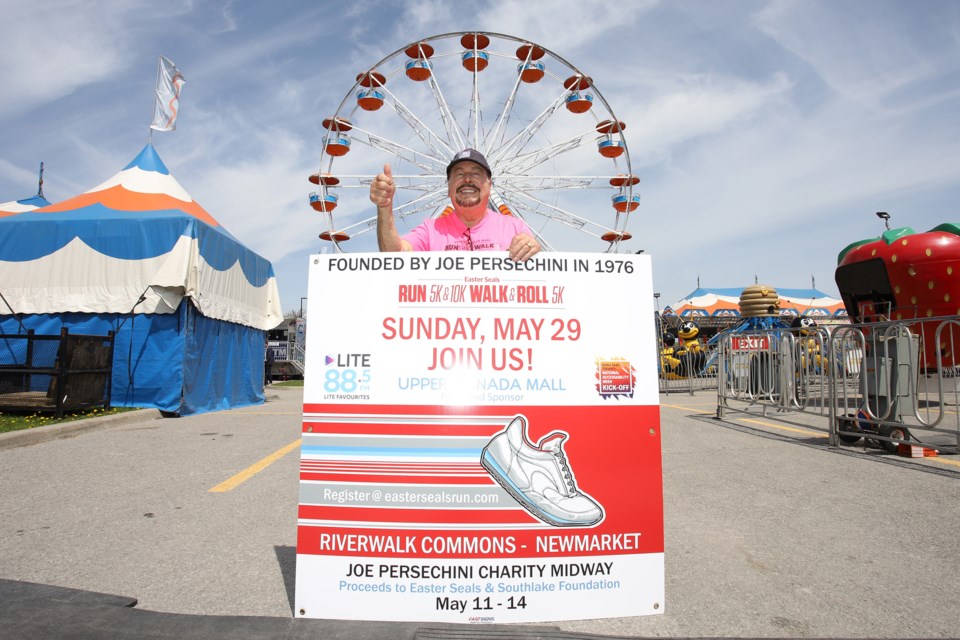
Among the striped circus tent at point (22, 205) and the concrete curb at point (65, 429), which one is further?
the striped circus tent at point (22, 205)

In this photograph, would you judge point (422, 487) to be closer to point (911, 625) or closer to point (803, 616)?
A: point (803, 616)

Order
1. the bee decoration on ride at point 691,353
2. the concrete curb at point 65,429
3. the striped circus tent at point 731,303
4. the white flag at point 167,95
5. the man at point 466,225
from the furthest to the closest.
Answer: the striped circus tent at point 731,303 < the bee decoration on ride at point 691,353 < the white flag at point 167,95 < the concrete curb at point 65,429 < the man at point 466,225

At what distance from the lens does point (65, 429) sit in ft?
22.0

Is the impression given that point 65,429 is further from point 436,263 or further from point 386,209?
point 436,263

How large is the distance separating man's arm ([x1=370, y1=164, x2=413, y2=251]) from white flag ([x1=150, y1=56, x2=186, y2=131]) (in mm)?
13653

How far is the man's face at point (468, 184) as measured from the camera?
2.82m

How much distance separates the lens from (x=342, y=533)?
2016 millimetres

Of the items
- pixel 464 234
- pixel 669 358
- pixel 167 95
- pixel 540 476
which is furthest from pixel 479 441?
pixel 669 358

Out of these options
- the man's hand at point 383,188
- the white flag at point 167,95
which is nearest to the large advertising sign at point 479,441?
the man's hand at point 383,188

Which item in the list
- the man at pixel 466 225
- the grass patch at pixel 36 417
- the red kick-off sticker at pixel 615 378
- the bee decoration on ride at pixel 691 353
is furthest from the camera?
the bee decoration on ride at pixel 691 353

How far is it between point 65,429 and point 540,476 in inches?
283

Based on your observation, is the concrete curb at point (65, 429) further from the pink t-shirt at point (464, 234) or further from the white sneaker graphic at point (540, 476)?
the white sneaker graphic at point (540, 476)

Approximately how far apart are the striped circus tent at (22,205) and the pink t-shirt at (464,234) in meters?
16.3

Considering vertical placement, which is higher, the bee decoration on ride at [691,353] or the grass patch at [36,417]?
the bee decoration on ride at [691,353]
